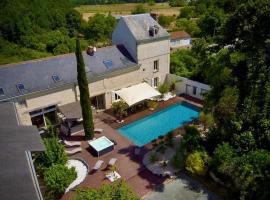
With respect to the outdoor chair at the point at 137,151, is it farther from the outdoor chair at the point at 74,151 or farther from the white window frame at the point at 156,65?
the white window frame at the point at 156,65

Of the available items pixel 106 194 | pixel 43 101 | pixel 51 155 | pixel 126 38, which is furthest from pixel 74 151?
pixel 126 38

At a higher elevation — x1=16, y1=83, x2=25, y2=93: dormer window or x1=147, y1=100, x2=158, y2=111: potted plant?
x1=16, y1=83, x2=25, y2=93: dormer window

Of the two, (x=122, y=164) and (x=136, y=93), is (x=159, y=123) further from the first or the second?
(x=122, y=164)

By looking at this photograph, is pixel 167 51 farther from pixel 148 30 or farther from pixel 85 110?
pixel 85 110

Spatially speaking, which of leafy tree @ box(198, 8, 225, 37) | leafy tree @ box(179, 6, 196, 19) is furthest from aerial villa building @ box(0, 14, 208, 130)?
leafy tree @ box(179, 6, 196, 19)

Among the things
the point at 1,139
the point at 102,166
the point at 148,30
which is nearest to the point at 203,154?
the point at 102,166

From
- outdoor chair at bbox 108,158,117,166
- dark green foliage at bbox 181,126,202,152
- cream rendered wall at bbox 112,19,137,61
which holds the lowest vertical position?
outdoor chair at bbox 108,158,117,166

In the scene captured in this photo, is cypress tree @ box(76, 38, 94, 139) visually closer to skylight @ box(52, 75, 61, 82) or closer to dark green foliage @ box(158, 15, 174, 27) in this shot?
skylight @ box(52, 75, 61, 82)
